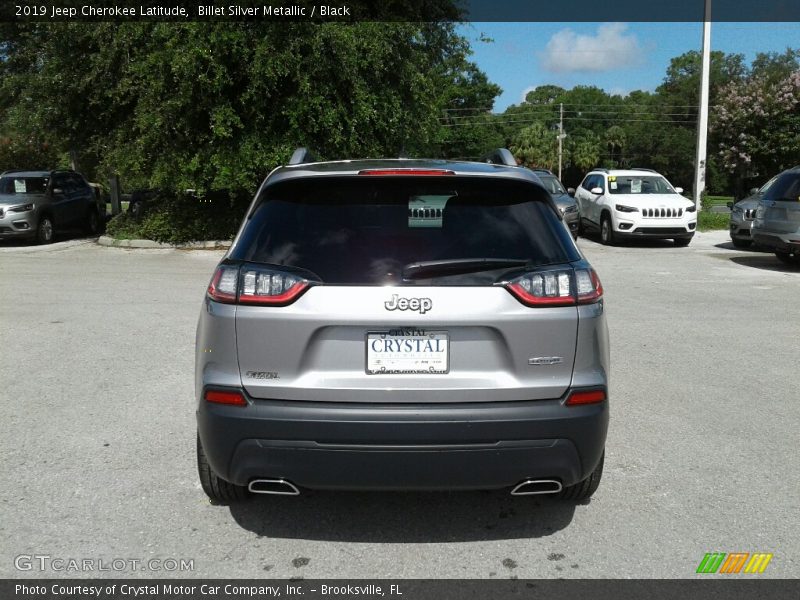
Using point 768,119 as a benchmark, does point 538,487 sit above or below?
below

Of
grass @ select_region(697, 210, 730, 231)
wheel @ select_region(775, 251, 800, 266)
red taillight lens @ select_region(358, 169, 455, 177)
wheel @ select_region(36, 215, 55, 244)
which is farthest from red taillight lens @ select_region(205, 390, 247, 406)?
grass @ select_region(697, 210, 730, 231)

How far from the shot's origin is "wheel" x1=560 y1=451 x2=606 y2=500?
376cm

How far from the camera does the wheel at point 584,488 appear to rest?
3.76 meters

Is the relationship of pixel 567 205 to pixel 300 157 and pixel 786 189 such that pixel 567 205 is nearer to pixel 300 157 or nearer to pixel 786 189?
pixel 786 189

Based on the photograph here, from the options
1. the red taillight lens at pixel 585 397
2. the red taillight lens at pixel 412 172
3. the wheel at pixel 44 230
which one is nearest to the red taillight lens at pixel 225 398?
the red taillight lens at pixel 412 172

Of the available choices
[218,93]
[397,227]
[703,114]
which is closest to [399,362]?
[397,227]

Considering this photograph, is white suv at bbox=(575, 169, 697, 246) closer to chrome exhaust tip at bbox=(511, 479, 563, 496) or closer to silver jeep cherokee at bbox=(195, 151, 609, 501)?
silver jeep cherokee at bbox=(195, 151, 609, 501)

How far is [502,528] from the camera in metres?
3.77

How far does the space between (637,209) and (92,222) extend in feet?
45.8

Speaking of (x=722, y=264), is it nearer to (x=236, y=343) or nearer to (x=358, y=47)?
(x=358, y=47)

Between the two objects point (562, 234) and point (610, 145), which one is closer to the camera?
point (562, 234)

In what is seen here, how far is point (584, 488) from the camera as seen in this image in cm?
380
